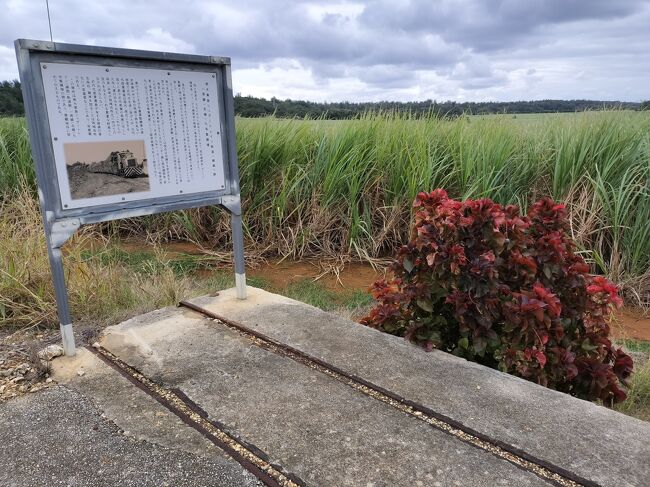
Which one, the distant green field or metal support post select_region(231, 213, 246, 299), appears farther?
the distant green field

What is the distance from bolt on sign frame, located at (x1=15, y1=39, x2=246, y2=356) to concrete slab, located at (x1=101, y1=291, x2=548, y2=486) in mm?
570

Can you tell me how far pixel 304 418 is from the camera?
1.97 m

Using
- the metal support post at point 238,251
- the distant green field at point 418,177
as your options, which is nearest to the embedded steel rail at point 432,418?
the metal support post at point 238,251

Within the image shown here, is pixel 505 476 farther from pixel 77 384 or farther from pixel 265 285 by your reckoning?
pixel 265 285

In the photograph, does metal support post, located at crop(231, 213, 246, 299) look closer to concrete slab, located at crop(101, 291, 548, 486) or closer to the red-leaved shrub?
concrete slab, located at crop(101, 291, 548, 486)

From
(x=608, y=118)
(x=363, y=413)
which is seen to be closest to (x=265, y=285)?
(x=363, y=413)

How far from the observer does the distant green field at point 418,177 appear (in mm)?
4707

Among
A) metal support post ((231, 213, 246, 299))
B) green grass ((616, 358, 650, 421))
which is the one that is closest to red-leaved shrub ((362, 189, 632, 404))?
green grass ((616, 358, 650, 421))

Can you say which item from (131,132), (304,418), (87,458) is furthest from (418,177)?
(87,458)

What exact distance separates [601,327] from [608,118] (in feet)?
11.1

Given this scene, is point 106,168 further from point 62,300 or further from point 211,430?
point 211,430

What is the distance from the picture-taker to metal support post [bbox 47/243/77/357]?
2391 millimetres

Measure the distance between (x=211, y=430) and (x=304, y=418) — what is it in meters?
0.34

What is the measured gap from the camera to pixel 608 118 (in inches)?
204
